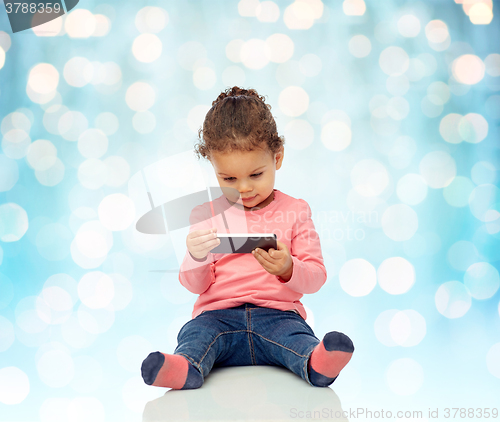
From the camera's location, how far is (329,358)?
2.48 ft

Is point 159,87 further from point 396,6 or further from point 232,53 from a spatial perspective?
point 396,6

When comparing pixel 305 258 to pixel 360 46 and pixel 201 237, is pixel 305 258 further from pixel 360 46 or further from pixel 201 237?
pixel 360 46

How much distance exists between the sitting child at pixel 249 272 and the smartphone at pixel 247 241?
0.05ft

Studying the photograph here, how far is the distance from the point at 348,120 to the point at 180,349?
111 cm

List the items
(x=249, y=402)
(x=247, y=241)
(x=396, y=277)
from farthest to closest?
(x=396, y=277)
(x=247, y=241)
(x=249, y=402)

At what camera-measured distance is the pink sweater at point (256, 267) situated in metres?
0.98

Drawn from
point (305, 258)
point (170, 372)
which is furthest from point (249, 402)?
point (305, 258)

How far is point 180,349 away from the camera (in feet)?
2.77

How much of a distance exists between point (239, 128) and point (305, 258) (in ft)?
1.05

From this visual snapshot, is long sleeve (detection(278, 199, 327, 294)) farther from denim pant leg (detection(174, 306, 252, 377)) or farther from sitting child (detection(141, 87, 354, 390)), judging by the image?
denim pant leg (detection(174, 306, 252, 377))

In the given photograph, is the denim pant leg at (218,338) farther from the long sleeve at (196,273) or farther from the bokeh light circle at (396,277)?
the bokeh light circle at (396,277)

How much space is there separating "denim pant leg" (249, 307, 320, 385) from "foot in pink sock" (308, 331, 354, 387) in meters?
0.02

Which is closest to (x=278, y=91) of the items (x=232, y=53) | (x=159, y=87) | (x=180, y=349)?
(x=232, y=53)

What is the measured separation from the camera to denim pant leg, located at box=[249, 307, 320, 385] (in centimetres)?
83
